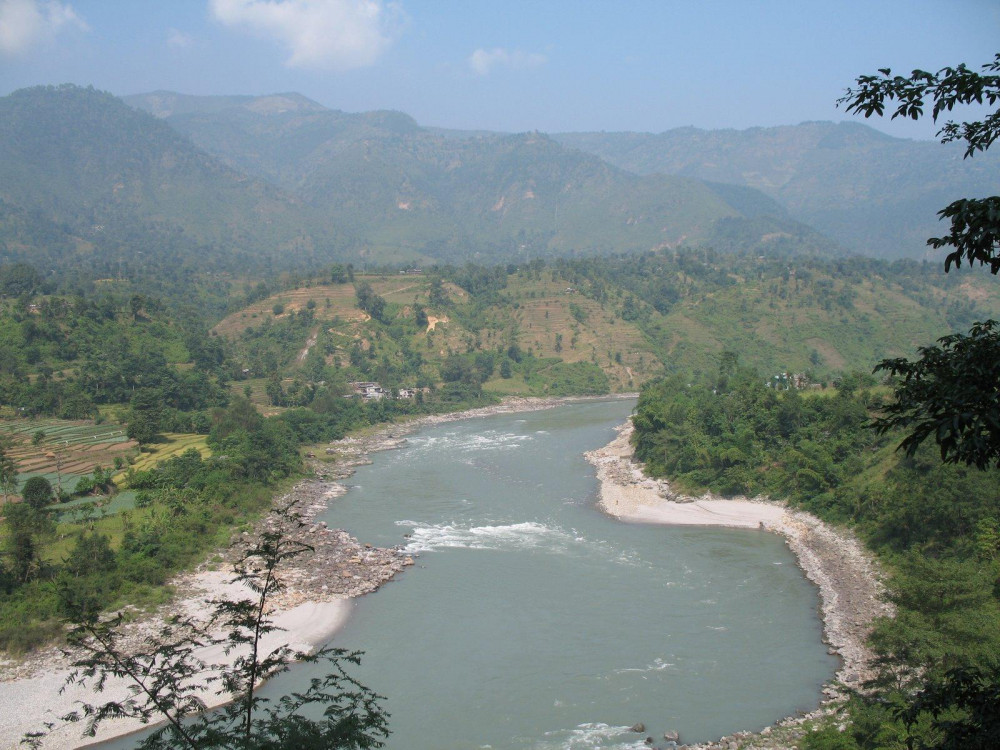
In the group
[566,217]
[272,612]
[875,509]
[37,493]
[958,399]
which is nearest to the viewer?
[958,399]

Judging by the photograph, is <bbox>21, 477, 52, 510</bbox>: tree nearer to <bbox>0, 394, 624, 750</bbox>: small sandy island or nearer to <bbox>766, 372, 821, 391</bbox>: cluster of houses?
<bbox>0, 394, 624, 750</bbox>: small sandy island

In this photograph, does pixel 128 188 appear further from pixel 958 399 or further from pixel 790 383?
pixel 958 399

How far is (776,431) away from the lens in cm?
3009

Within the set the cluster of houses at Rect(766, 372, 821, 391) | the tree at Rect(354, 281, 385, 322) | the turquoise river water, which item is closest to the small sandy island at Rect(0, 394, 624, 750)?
the turquoise river water

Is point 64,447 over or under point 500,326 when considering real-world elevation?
under

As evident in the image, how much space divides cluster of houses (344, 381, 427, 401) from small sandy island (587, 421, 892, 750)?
18855mm

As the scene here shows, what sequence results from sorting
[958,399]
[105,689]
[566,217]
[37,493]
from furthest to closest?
[566,217] → [37,493] → [105,689] → [958,399]

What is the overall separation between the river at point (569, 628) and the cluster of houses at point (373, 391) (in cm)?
2118

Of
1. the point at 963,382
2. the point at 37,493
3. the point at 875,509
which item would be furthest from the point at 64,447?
the point at 963,382

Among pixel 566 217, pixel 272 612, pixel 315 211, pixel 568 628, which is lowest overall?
pixel 568 628

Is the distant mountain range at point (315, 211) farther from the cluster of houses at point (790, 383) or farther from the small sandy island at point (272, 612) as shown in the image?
the small sandy island at point (272, 612)

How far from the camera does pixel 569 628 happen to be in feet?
57.5

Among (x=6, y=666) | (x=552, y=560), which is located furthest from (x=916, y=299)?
(x=6, y=666)

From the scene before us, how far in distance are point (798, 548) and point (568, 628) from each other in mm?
9070
